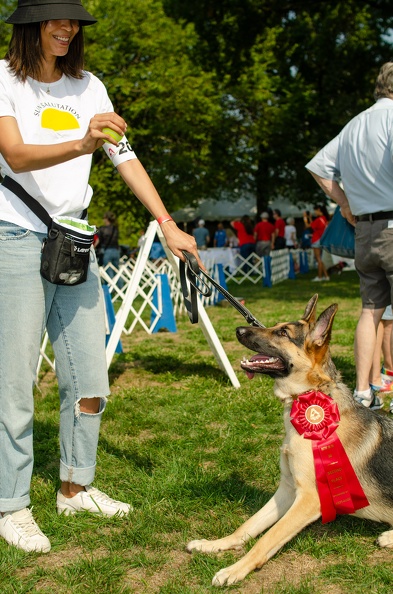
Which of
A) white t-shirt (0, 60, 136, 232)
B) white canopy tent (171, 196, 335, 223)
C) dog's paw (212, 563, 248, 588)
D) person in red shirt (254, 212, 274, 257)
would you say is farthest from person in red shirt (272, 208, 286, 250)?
dog's paw (212, 563, 248, 588)

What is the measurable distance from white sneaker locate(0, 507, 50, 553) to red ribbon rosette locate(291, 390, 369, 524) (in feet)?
4.46

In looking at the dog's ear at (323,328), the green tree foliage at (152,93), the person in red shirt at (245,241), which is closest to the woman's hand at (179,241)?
the dog's ear at (323,328)

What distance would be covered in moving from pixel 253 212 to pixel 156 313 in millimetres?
25255

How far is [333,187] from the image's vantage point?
524cm

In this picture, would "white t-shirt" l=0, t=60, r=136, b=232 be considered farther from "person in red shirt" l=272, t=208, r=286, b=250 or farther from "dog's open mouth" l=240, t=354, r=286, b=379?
"person in red shirt" l=272, t=208, r=286, b=250

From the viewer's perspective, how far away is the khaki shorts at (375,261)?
4645 millimetres

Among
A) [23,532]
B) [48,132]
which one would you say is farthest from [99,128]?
[23,532]

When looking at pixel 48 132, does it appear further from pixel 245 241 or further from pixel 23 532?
pixel 245 241

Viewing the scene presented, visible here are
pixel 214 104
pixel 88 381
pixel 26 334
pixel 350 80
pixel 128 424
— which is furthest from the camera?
pixel 350 80

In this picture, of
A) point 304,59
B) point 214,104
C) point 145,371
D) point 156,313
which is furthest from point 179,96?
point 145,371

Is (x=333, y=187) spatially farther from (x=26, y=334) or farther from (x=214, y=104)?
(x=214, y=104)

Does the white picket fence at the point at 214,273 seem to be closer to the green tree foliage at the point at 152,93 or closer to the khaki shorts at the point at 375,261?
the khaki shorts at the point at 375,261

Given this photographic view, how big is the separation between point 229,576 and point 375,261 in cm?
279

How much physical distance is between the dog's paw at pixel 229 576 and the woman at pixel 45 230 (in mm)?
849
